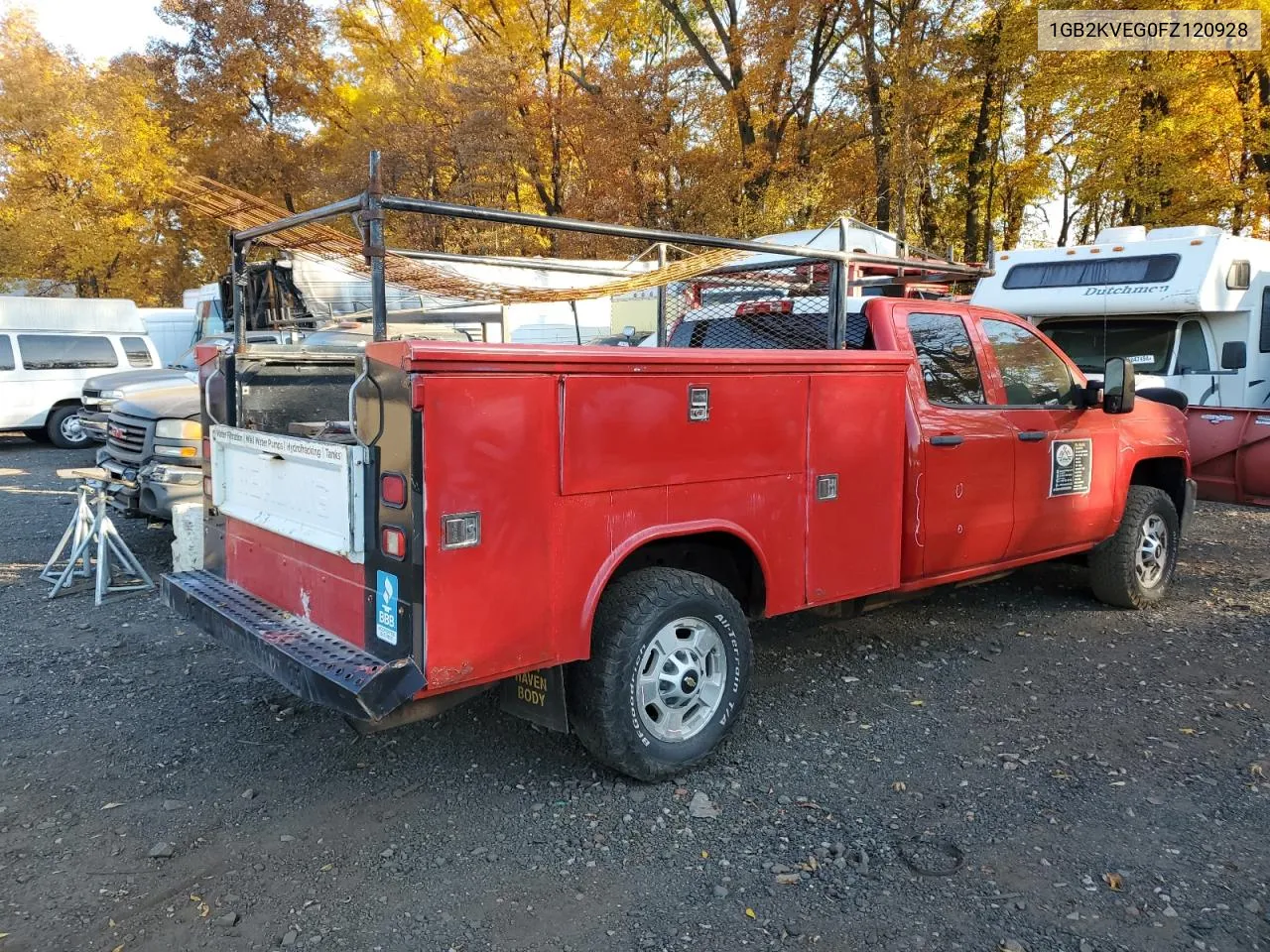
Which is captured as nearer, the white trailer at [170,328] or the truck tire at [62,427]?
the truck tire at [62,427]

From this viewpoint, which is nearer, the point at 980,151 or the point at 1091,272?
the point at 1091,272

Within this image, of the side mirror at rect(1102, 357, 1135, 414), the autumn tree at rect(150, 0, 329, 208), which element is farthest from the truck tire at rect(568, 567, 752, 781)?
the autumn tree at rect(150, 0, 329, 208)

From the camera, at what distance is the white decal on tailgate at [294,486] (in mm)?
3256

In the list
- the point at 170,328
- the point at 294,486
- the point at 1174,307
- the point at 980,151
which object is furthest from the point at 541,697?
the point at 170,328

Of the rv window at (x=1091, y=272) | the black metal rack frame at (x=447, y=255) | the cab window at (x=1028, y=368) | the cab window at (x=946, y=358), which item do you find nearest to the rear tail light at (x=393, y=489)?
the black metal rack frame at (x=447, y=255)

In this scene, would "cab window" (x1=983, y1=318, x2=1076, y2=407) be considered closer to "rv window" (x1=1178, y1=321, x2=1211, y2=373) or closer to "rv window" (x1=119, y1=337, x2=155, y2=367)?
"rv window" (x1=1178, y1=321, x2=1211, y2=373)

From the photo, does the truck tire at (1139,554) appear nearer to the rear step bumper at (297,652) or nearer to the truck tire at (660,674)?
the truck tire at (660,674)

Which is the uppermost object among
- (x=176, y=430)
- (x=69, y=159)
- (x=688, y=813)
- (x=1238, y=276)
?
(x=69, y=159)

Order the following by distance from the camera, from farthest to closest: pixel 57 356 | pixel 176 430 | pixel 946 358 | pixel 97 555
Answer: pixel 57 356, pixel 176 430, pixel 97 555, pixel 946 358

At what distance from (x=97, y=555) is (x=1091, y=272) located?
9.96 m

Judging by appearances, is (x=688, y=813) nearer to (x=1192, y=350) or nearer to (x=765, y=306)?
(x=765, y=306)

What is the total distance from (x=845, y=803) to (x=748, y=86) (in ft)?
70.4

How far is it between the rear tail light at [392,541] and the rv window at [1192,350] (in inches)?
380

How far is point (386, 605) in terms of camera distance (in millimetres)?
3201
